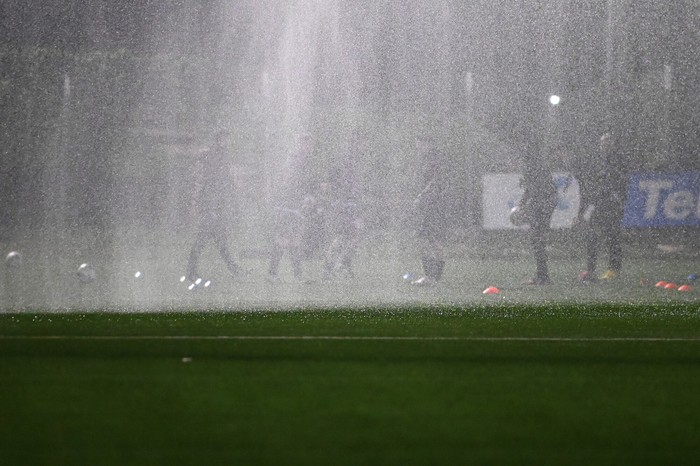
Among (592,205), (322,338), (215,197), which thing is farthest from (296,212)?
(322,338)

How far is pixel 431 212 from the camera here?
12.5 meters

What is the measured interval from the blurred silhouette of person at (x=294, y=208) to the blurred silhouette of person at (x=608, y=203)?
292 centimetres

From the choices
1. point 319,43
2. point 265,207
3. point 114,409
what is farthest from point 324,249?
point 114,409

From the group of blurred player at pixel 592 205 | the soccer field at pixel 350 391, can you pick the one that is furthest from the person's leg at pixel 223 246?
the soccer field at pixel 350 391

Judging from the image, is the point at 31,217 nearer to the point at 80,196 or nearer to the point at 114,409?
the point at 80,196

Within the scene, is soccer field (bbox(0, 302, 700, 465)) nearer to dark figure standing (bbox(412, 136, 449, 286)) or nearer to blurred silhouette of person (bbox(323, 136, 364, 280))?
dark figure standing (bbox(412, 136, 449, 286))

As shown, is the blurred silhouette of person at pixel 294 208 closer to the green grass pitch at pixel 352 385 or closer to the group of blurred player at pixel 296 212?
the group of blurred player at pixel 296 212

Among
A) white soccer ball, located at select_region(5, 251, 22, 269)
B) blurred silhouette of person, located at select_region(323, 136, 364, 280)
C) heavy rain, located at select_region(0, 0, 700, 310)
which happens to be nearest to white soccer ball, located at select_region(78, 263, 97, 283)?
heavy rain, located at select_region(0, 0, 700, 310)

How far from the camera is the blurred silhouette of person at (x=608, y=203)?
12.9 meters

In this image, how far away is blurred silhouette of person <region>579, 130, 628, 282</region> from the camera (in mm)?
12867

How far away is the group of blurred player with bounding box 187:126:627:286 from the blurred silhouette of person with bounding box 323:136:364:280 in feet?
0.04

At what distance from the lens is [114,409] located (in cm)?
A: 465

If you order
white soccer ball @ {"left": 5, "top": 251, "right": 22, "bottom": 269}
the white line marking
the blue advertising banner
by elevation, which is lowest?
the white line marking

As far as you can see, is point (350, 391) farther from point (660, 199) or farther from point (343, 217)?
point (660, 199)
